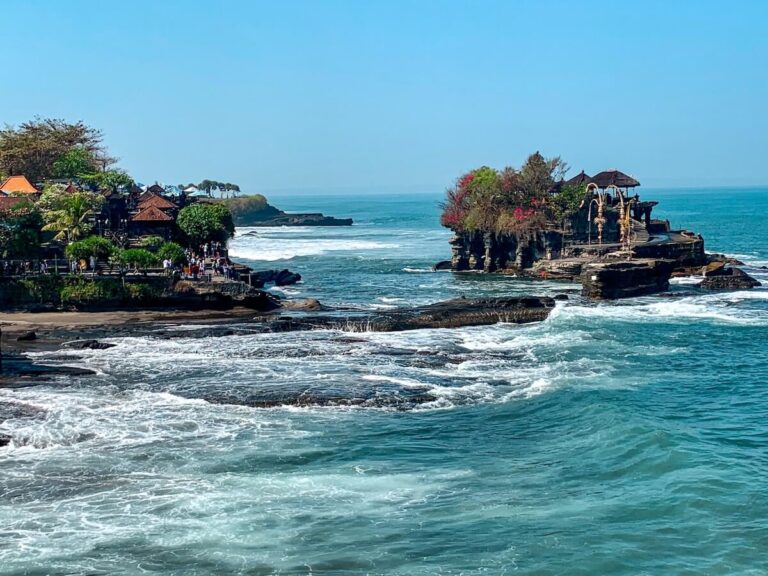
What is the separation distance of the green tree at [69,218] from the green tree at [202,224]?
6.84 metres

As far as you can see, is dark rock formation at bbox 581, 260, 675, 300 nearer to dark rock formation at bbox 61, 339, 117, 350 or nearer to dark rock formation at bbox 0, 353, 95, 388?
dark rock formation at bbox 61, 339, 117, 350

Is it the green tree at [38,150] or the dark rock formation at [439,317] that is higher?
the green tree at [38,150]

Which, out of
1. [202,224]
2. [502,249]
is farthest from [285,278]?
[502,249]

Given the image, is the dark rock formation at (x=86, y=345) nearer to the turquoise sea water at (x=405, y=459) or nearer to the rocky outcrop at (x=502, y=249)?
the turquoise sea water at (x=405, y=459)

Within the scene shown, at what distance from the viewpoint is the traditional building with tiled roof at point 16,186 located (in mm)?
72875

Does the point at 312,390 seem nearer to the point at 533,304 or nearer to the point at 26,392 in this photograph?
the point at 26,392

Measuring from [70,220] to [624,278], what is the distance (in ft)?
116

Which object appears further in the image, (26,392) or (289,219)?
(289,219)

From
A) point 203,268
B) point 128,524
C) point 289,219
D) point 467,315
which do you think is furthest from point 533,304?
point 289,219

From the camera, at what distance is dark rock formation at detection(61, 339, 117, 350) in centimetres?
4525

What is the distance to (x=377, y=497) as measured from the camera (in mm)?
26812

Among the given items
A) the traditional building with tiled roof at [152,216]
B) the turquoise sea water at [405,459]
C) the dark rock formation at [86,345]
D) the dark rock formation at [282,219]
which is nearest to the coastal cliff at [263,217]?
the dark rock formation at [282,219]

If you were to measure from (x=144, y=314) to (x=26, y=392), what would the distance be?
54.7ft

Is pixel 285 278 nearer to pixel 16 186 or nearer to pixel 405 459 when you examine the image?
pixel 16 186
